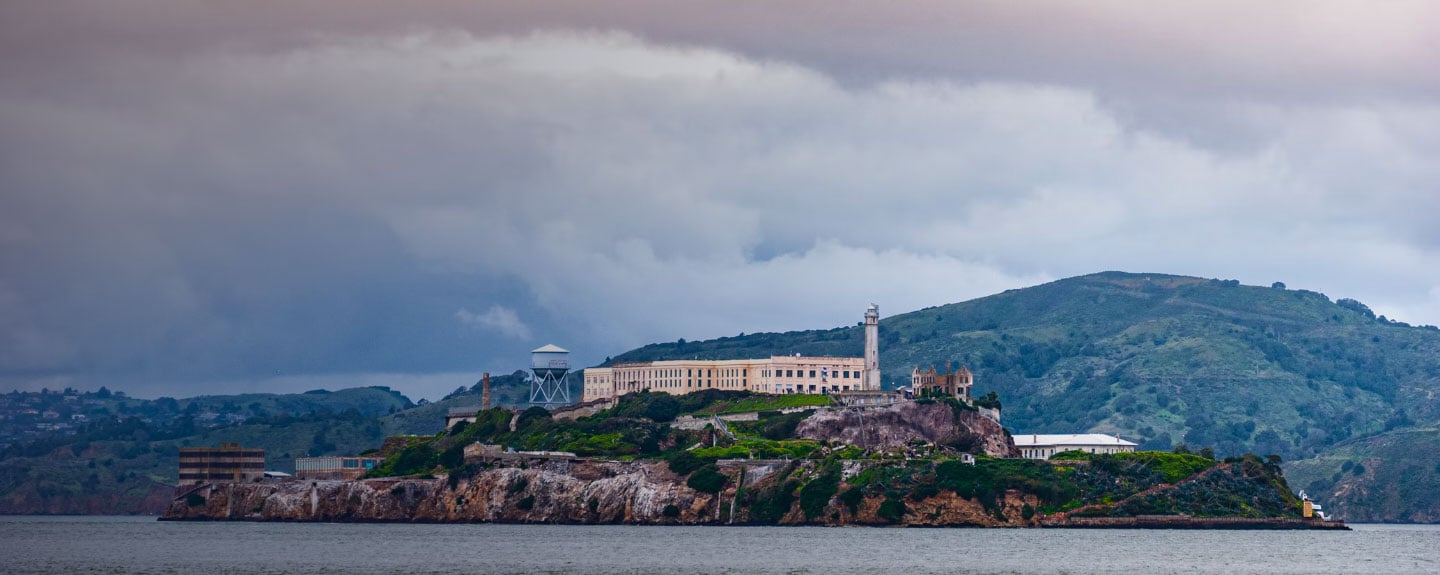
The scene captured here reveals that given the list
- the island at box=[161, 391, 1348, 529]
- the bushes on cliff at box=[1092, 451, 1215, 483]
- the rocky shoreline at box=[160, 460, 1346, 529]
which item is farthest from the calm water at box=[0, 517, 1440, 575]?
the bushes on cliff at box=[1092, 451, 1215, 483]

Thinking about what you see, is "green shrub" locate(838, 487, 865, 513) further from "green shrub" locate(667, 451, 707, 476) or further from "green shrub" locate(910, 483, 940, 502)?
"green shrub" locate(667, 451, 707, 476)

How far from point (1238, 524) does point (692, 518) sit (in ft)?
158

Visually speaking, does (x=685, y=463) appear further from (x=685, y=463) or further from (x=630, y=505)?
(x=630, y=505)

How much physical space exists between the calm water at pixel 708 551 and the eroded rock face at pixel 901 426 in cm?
2081

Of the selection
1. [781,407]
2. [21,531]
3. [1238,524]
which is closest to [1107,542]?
[1238,524]

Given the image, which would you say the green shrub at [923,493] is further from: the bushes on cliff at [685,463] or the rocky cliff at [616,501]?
the bushes on cliff at [685,463]

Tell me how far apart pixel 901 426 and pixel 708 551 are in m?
53.6

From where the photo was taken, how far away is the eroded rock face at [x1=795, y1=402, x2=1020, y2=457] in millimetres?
188625

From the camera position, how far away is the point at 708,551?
140 metres

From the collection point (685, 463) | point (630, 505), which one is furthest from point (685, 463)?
point (630, 505)

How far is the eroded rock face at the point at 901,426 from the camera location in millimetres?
188625

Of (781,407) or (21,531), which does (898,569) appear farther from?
(21,531)

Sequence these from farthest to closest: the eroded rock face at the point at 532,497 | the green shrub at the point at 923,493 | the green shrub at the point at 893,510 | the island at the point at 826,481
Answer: the eroded rock face at the point at 532,497, the island at the point at 826,481, the green shrub at the point at 923,493, the green shrub at the point at 893,510

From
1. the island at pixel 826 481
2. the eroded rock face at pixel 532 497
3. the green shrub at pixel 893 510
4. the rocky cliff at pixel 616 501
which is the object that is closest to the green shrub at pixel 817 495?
the island at pixel 826 481
